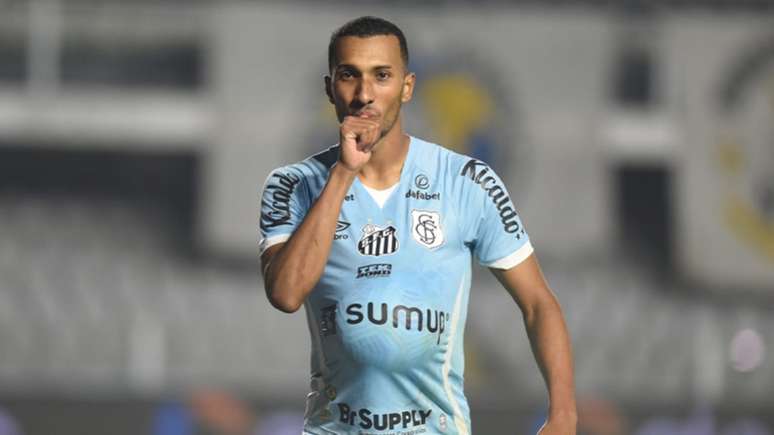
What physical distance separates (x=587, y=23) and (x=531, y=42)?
0.66 m

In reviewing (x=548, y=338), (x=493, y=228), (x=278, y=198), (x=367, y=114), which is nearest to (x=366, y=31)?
(x=367, y=114)

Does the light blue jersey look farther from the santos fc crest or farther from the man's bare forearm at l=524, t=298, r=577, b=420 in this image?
the man's bare forearm at l=524, t=298, r=577, b=420

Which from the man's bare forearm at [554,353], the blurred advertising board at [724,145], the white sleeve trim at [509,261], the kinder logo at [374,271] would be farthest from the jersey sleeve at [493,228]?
the blurred advertising board at [724,145]

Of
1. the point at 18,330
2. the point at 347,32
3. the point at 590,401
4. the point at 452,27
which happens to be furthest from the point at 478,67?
the point at 347,32

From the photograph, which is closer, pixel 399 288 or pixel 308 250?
pixel 308 250

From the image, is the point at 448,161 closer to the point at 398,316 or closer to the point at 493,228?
the point at 493,228

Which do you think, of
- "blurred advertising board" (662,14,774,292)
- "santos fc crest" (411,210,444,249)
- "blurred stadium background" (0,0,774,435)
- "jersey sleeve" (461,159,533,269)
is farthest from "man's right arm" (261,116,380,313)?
"blurred advertising board" (662,14,774,292)

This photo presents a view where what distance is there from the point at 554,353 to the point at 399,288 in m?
0.43

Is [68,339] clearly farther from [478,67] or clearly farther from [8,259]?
[478,67]

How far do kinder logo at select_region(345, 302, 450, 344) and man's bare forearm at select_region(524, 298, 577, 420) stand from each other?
280 millimetres

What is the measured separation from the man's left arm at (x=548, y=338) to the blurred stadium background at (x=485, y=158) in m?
9.51

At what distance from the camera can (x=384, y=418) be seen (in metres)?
3.49

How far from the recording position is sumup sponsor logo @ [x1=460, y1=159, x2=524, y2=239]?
11.9ft

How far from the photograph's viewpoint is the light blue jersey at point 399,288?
347 centimetres
